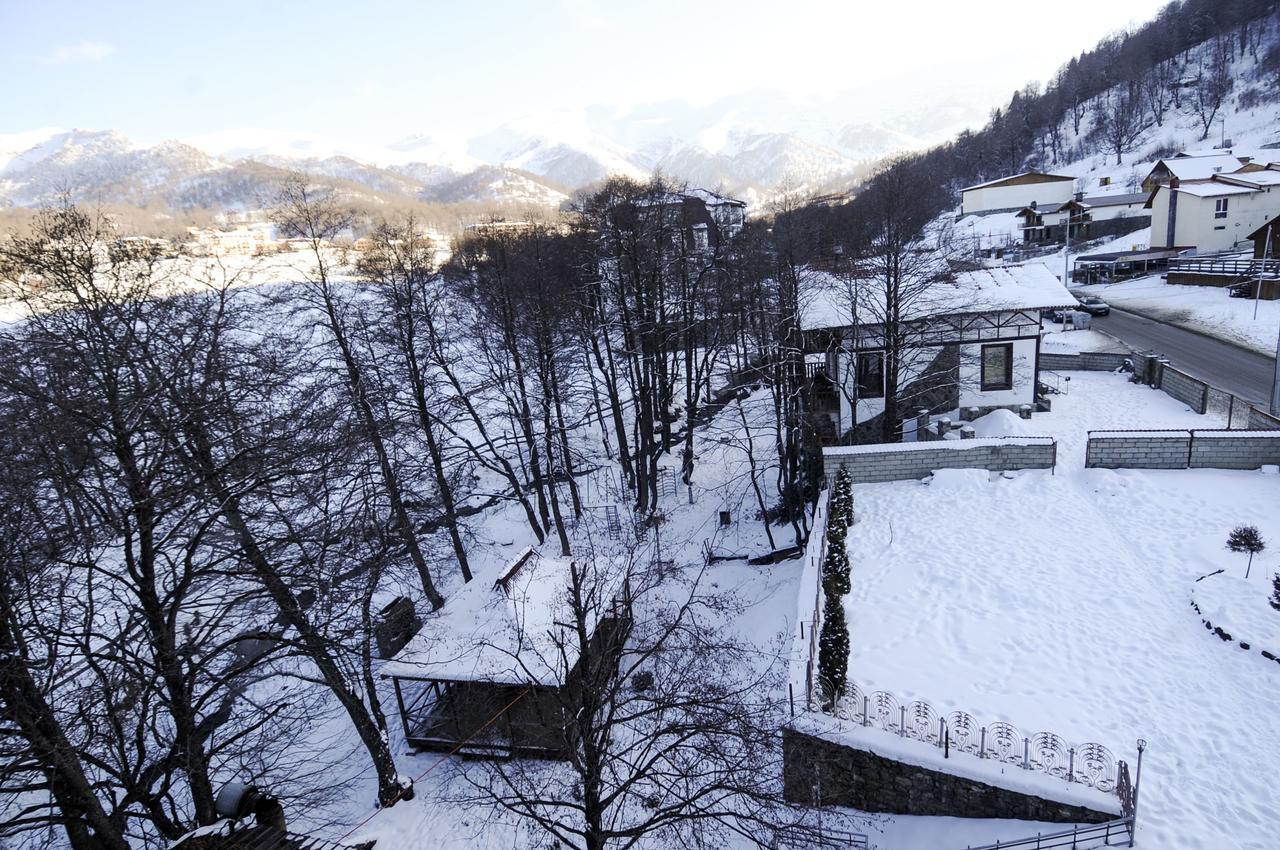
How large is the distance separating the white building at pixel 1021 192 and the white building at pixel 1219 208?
2541 cm

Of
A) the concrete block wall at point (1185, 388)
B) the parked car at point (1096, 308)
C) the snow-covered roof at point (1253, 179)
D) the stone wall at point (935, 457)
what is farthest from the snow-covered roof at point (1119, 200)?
the stone wall at point (935, 457)

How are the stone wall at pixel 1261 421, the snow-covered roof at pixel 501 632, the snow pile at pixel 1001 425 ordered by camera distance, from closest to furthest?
the snow-covered roof at pixel 501 632
the stone wall at pixel 1261 421
the snow pile at pixel 1001 425

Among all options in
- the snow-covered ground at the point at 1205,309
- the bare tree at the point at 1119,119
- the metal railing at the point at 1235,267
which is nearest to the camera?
the snow-covered ground at the point at 1205,309

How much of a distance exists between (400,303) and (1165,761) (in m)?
16.8

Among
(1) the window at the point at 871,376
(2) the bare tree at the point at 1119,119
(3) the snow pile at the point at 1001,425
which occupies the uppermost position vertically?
(2) the bare tree at the point at 1119,119

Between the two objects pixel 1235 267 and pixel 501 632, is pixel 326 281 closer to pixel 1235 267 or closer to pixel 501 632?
pixel 501 632

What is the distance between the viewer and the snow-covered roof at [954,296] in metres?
20.0

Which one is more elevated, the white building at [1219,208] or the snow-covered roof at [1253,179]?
the snow-covered roof at [1253,179]

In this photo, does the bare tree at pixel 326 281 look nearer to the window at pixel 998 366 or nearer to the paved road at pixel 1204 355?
the window at pixel 998 366

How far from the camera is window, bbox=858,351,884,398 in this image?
21.7 metres

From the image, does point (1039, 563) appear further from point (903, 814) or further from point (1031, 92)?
point (1031, 92)

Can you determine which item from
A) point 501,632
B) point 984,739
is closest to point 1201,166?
point 984,739

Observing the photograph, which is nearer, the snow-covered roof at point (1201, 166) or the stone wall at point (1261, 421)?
the stone wall at point (1261, 421)

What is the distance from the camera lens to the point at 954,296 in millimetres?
20766
